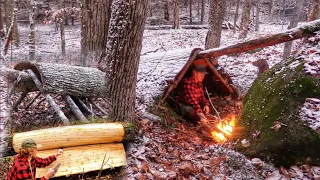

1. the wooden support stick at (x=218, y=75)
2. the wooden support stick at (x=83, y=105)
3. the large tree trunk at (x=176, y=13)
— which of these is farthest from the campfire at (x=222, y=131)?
the large tree trunk at (x=176, y=13)

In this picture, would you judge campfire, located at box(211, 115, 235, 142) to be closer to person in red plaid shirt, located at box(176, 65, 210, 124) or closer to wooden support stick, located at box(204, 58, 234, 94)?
person in red plaid shirt, located at box(176, 65, 210, 124)

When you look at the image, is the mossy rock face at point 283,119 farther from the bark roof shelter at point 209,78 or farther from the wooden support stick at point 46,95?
the wooden support stick at point 46,95

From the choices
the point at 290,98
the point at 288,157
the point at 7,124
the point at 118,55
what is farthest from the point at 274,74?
the point at 7,124

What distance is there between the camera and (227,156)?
15.9 feet

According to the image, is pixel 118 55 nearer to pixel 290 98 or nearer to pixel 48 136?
pixel 48 136

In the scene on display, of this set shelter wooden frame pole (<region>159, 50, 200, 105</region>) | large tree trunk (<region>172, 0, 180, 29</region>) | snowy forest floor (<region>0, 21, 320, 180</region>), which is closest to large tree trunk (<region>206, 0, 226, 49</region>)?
snowy forest floor (<region>0, 21, 320, 180</region>)

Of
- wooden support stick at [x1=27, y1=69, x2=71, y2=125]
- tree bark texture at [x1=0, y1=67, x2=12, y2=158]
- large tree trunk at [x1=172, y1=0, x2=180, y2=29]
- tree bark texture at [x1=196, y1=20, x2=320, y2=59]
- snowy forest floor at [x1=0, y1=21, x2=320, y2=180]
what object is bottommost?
snowy forest floor at [x1=0, y1=21, x2=320, y2=180]

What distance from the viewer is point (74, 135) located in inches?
183

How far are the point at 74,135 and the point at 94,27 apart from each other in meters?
3.79

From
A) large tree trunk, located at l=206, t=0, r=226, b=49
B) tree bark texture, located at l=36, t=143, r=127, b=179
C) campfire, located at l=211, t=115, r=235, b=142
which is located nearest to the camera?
tree bark texture, located at l=36, t=143, r=127, b=179

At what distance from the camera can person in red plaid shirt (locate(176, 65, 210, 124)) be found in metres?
7.36

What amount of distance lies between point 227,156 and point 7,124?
12.5 ft

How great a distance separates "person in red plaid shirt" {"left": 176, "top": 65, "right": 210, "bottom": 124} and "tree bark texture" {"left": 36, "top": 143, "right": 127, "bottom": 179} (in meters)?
2.89

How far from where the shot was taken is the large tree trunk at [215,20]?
32.1 feet
